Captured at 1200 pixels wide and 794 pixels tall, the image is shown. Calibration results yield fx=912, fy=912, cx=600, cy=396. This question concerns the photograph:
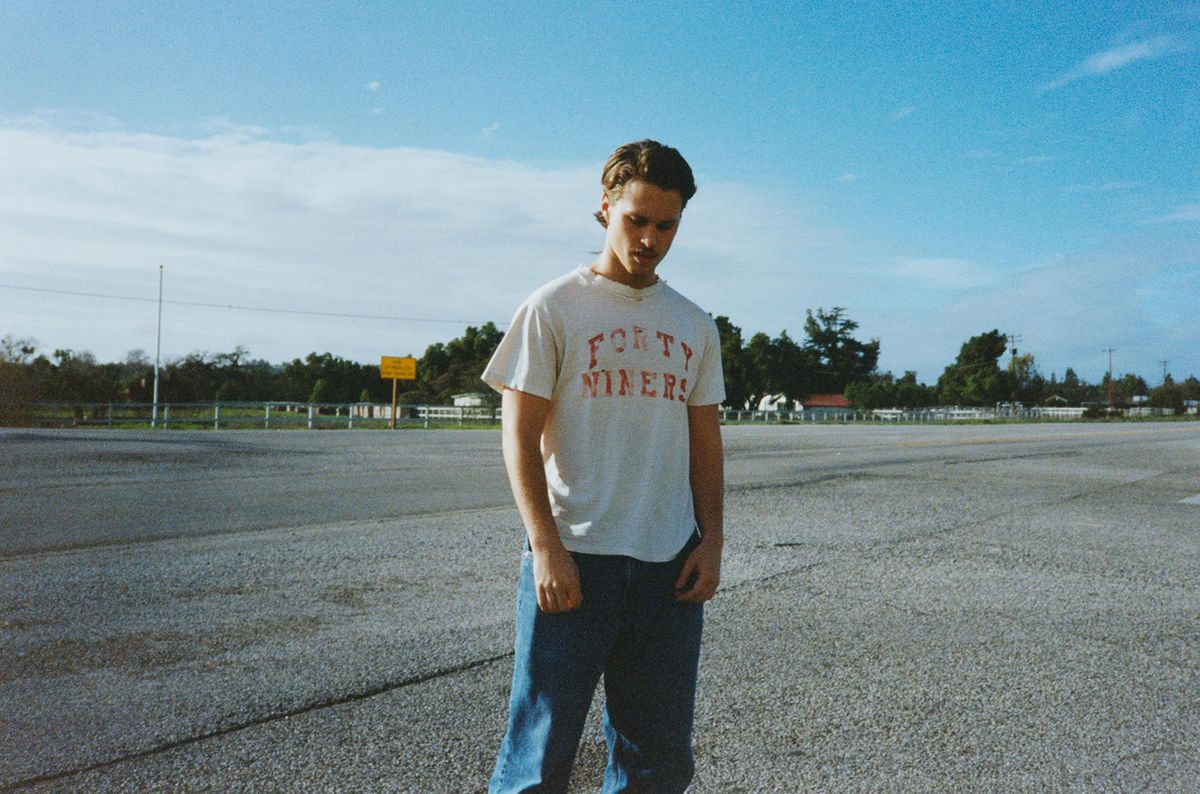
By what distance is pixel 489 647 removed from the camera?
4406mm

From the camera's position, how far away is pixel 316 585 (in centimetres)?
563

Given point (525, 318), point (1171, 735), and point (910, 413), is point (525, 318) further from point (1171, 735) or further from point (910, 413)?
point (910, 413)

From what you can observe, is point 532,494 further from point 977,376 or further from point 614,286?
point 977,376

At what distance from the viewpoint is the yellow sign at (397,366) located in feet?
151

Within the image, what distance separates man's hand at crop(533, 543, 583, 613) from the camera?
191 centimetres

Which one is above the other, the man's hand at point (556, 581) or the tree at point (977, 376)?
the tree at point (977, 376)

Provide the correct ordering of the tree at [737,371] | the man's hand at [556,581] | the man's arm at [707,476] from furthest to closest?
the tree at [737,371] → the man's arm at [707,476] → the man's hand at [556,581]

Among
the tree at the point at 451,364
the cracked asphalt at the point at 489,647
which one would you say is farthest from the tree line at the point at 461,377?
the cracked asphalt at the point at 489,647

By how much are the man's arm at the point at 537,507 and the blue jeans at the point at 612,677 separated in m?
0.06

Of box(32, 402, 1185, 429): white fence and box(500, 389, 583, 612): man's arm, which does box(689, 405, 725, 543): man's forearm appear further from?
box(32, 402, 1185, 429): white fence

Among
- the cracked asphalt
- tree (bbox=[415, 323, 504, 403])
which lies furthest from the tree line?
the cracked asphalt

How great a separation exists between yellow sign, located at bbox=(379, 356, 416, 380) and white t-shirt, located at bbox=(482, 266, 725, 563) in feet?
146

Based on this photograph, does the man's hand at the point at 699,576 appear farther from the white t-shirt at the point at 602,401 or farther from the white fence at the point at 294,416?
the white fence at the point at 294,416

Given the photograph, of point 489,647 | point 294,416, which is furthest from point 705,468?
point 294,416
